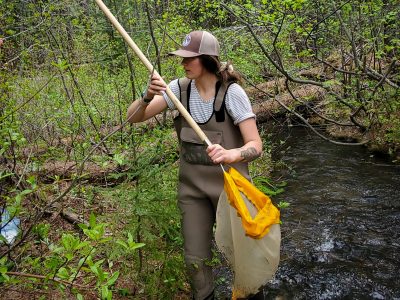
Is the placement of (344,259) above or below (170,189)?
below

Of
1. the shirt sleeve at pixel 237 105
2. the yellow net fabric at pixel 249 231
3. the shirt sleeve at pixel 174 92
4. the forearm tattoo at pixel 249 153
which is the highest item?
the shirt sleeve at pixel 174 92

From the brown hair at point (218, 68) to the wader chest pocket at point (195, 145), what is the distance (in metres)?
0.42

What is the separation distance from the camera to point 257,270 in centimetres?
294

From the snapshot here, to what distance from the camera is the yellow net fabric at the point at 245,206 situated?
9.11 feet

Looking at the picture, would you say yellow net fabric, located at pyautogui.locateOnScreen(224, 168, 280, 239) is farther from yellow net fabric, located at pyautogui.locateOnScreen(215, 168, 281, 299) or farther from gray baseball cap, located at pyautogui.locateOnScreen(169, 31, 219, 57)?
gray baseball cap, located at pyautogui.locateOnScreen(169, 31, 219, 57)

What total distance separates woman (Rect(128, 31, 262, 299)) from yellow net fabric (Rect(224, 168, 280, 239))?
0.17m

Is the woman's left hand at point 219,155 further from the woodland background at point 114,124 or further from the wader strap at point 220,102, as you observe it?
the woodland background at point 114,124

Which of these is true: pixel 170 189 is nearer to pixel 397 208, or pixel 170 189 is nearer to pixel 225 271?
pixel 225 271

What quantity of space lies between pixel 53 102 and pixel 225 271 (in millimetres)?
4108

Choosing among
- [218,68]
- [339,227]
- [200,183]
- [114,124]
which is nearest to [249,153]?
[200,183]

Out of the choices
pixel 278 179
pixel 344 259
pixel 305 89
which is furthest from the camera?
pixel 305 89

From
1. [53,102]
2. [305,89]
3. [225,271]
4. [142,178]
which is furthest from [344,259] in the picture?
[305,89]

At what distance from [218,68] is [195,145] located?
599 millimetres

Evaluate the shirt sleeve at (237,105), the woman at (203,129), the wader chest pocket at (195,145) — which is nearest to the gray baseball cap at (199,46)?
the woman at (203,129)
